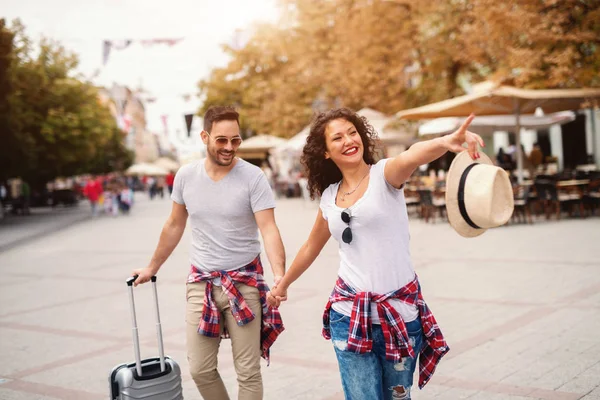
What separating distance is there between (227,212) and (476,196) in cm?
146

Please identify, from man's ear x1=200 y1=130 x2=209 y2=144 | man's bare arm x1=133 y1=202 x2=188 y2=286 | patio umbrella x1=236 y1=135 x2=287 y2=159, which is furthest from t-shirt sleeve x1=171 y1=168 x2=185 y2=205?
patio umbrella x1=236 y1=135 x2=287 y2=159

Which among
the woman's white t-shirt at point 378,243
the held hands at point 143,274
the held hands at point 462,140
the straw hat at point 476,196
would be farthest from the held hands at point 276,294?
the held hands at point 462,140

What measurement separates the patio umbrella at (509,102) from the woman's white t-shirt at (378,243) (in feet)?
39.6

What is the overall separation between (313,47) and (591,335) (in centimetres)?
2257

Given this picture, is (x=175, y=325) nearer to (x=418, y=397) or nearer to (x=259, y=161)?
(x=418, y=397)

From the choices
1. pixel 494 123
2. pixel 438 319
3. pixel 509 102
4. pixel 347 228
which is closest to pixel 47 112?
pixel 494 123

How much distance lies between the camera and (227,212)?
368 centimetres

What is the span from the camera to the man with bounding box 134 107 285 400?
3623mm

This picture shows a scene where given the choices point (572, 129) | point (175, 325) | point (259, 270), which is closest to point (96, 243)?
point (175, 325)

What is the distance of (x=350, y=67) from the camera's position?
24812mm

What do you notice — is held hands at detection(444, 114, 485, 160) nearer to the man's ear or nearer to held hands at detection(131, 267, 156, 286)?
the man's ear

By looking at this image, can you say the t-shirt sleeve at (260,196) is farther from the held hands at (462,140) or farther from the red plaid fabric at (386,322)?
the held hands at (462,140)

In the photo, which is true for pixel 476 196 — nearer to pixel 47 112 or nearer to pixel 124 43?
pixel 124 43

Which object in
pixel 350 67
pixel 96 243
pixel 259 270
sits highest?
pixel 350 67
